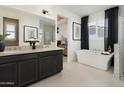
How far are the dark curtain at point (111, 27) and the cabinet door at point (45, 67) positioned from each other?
287 centimetres

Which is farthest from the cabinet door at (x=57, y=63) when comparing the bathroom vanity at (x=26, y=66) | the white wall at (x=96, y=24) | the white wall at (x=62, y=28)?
the white wall at (x=62, y=28)

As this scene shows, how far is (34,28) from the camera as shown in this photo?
11.2ft

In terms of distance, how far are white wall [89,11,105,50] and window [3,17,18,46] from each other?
12.6 feet

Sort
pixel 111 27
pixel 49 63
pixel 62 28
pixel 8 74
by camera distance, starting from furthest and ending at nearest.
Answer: pixel 62 28
pixel 111 27
pixel 49 63
pixel 8 74

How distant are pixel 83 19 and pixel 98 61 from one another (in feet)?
8.87

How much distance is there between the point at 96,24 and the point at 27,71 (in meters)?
4.17

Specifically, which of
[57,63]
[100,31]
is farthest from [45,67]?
[100,31]

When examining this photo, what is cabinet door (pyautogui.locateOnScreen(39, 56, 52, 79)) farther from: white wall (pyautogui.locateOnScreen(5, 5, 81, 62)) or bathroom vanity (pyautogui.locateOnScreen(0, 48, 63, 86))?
white wall (pyautogui.locateOnScreen(5, 5, 81, 62))

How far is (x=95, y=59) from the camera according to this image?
431 cm

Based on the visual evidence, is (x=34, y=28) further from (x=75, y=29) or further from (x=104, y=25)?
(x=104, y=25)

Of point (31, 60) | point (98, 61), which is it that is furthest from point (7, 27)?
point (98, 61)

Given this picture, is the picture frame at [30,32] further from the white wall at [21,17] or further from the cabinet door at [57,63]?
the cabinet door at [57,63]

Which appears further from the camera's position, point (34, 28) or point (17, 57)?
point (34, 28)

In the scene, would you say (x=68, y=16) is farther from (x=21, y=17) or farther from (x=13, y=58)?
(x=13, y=58)
